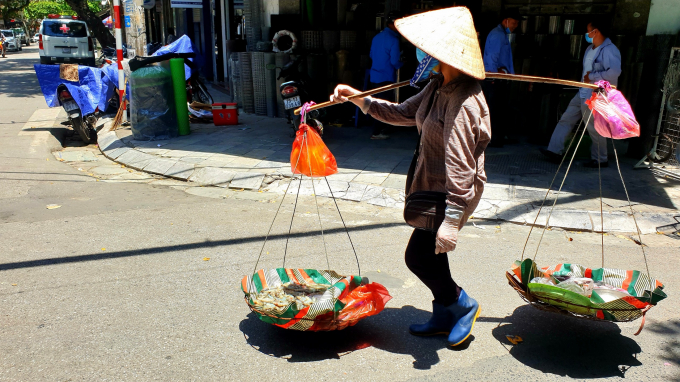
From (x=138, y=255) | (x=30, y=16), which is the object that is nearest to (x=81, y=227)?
(x=138, y=255)

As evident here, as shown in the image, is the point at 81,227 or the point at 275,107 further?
the point at 275,107

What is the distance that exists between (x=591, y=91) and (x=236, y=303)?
5.19 m

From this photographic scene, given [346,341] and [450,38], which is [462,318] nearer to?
[346,341]

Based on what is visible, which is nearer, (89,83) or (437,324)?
(437,324)

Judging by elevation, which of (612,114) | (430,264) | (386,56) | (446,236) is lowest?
(430,264)

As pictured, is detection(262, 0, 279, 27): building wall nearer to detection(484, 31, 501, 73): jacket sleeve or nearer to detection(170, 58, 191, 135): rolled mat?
detection(170, 58, 191, 135): rolled mat

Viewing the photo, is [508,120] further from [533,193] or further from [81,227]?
[81,227]

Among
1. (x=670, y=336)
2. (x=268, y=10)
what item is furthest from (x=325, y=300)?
(x=268, y=10)

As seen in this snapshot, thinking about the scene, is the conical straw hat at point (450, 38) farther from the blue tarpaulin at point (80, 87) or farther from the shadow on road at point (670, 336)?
the blue tarpaulin at point (80, 87)

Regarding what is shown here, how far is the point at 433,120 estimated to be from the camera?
2.99 m


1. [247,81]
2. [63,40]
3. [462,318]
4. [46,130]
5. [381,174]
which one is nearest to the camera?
[462,318]

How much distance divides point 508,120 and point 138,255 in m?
6.54

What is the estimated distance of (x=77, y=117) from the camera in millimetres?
9250

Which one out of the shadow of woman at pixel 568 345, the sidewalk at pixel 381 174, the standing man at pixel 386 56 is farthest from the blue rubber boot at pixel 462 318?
the standing man at pixel 386 56
